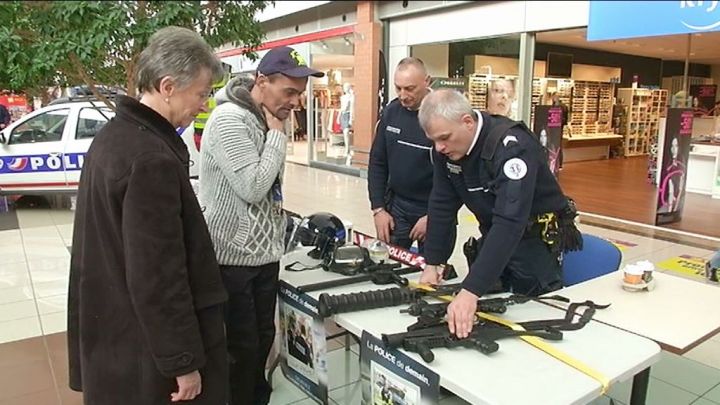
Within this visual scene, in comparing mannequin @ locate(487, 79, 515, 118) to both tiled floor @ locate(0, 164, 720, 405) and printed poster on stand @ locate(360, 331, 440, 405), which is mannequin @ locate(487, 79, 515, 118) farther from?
printed poster on stand @ locate(360, 331, 440, 405)

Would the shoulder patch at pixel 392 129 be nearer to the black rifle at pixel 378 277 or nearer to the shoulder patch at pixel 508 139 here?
the black rifle at pixel 378 277

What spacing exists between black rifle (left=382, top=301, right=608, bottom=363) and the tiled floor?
18cm

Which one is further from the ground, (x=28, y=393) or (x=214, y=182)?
(x=214, y=182)

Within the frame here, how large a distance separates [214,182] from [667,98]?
16407mm

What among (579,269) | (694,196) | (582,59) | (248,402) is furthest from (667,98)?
(248,402)

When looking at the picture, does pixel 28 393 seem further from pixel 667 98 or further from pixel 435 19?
pixel 667 98

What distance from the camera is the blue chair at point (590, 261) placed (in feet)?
7.52

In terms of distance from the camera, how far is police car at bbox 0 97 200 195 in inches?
267

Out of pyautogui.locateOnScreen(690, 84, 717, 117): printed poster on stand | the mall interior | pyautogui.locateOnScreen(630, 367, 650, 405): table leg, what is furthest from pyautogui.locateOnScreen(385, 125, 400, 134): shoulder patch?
pyautogui.locateOnScreen(690, 84, 717, 117): printed poster on stand

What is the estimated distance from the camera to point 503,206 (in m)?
1.66

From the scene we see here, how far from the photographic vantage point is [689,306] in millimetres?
1868

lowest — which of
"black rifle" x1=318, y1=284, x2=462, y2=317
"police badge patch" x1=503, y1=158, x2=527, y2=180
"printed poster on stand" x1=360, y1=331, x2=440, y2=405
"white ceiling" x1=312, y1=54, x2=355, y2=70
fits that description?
"printed poster on stand" x1=360, y1=331, x2=440, y2=405

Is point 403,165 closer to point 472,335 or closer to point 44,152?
point 472,335

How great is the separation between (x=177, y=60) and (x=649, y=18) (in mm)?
884
